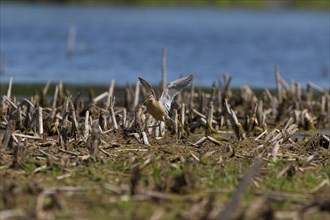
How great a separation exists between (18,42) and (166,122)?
107 ft

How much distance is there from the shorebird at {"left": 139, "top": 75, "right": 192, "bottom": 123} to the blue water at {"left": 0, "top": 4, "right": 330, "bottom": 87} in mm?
8760

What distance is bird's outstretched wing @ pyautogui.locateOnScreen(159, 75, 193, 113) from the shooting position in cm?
1501

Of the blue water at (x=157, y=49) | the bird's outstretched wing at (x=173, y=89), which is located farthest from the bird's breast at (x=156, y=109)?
the blue water at (x=157, y=49)

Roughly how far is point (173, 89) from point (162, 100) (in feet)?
0.79

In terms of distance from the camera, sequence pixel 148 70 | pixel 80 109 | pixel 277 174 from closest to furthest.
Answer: pixel 277 174 < pixel 80 109 < pixel 148 70

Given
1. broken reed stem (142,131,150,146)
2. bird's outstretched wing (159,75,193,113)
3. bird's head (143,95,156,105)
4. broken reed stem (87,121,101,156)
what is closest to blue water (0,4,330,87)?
bird's outstretched wing (159,75,193,113)

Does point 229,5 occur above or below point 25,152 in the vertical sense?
above

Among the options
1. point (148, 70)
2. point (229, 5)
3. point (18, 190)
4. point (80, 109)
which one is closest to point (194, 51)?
point (148, 70)

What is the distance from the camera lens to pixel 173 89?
15195 millimetres

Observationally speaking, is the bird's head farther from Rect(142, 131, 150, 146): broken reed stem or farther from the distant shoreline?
the distant shoreline

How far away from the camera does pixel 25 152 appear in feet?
39.2

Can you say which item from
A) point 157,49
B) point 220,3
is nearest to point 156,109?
point 157,49

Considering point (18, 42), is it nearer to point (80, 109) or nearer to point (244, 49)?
point (244, 49)

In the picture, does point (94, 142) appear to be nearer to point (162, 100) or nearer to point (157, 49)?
point (162, 100)
